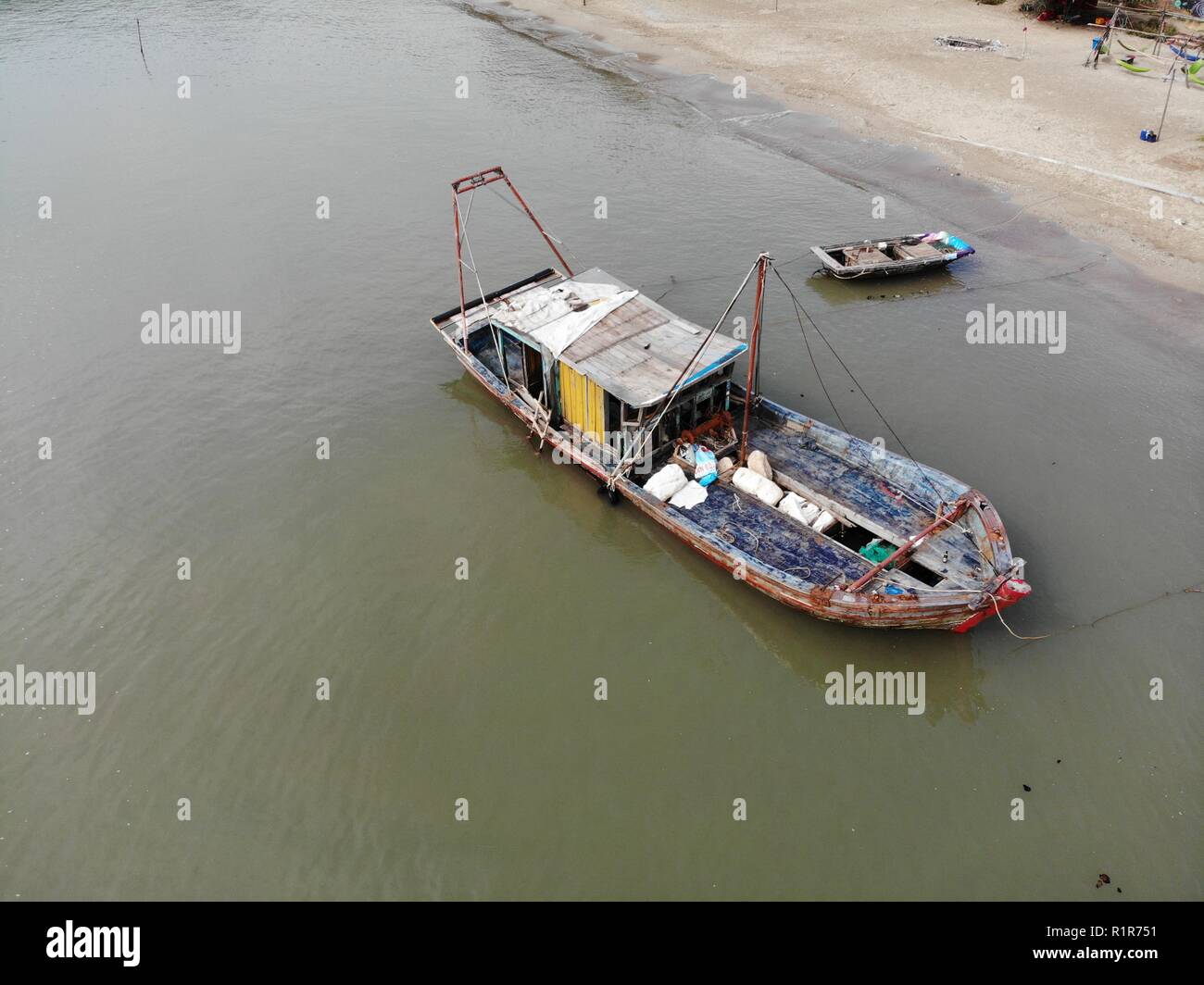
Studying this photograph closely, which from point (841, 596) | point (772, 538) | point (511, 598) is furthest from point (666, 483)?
point (841, 596)

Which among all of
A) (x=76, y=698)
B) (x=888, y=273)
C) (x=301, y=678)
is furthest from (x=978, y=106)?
(x=76, y=698)

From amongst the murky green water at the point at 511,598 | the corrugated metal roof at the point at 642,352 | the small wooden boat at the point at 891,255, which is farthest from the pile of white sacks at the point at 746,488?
the small wooden boat at the point at 891,255

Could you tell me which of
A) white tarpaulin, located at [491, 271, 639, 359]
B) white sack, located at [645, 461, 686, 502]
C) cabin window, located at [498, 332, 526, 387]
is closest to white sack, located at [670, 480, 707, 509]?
white sack, located at [645, 461, 686, 502]

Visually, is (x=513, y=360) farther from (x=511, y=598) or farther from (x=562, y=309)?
(x=511, y=598)

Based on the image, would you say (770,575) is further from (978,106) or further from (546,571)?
(978,106)

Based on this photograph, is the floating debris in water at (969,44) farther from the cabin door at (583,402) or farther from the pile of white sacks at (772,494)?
the cabin door at (583,402)
